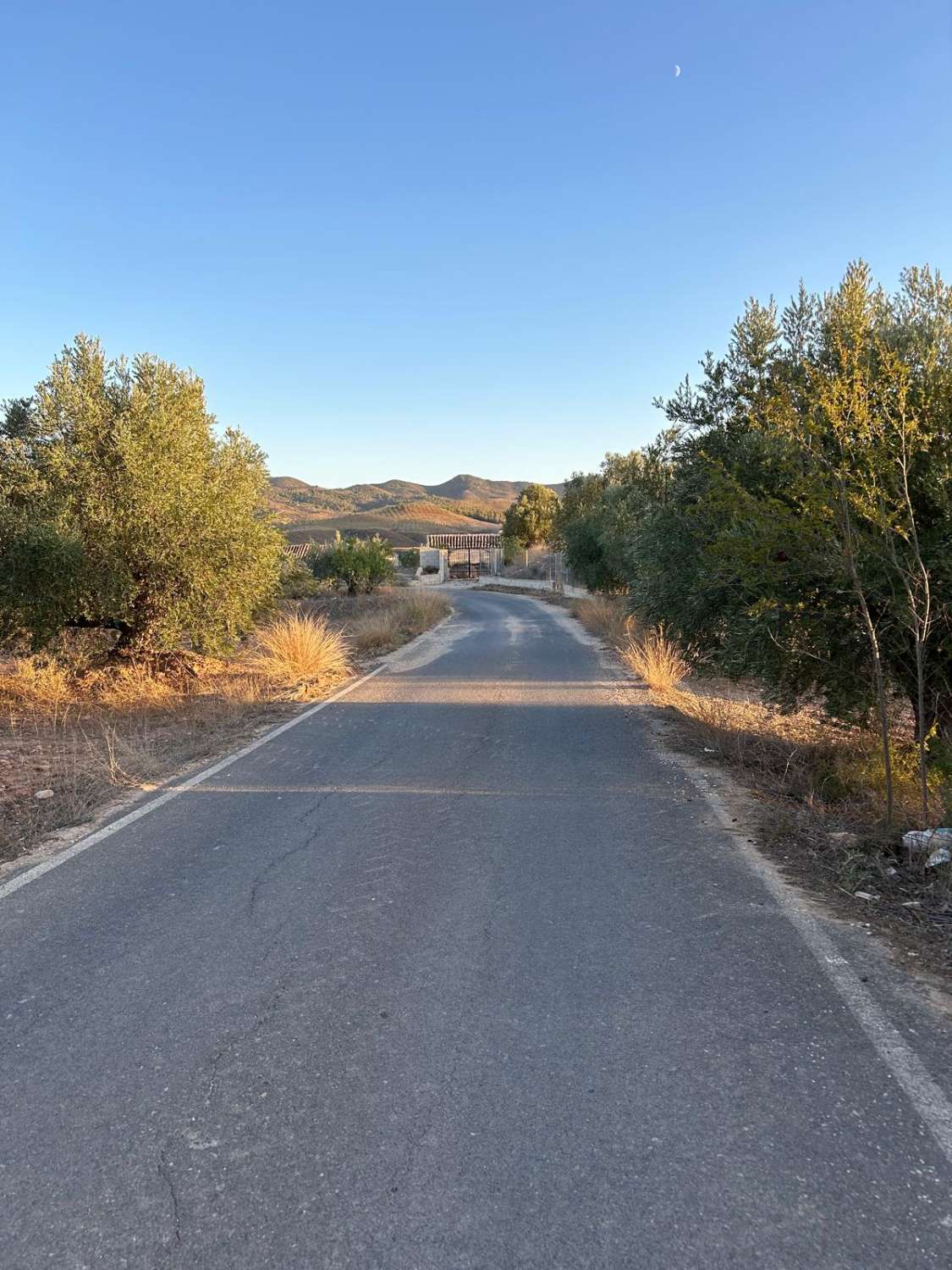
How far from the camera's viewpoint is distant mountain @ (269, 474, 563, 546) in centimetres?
12094

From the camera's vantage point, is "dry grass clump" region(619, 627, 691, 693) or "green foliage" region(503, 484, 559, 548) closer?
"dry grass clump" region(619, 627, 691, 693)

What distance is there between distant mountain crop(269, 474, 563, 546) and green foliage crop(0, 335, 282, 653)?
89554mm

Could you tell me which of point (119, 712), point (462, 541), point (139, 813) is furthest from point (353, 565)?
point (462, 541)

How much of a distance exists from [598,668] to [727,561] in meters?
9.51

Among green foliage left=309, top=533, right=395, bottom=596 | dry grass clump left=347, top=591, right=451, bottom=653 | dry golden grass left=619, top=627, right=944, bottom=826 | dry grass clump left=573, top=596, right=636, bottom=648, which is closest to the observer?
dry golden grass left=619, top=627, right=944, bottom=826

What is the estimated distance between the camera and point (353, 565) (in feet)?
139

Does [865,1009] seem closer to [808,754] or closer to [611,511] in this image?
[808,754]

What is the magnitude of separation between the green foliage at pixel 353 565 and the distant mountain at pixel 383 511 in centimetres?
5670

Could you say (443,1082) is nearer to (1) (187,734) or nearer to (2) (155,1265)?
(2) (155,1265)

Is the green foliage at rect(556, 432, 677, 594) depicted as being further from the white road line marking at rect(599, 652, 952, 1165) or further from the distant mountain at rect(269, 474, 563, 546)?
the distant mountain at rect(269, 474, 563, 546)

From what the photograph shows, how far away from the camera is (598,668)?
16.1 metres

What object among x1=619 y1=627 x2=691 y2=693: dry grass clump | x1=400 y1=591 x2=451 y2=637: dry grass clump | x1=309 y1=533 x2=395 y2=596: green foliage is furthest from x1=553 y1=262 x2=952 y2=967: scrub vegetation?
x1=309 y1=533 x2=395 y2=596: green foliage

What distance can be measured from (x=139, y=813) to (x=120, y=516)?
22.3 feet

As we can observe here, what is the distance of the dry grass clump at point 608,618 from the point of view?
68.0 ft
